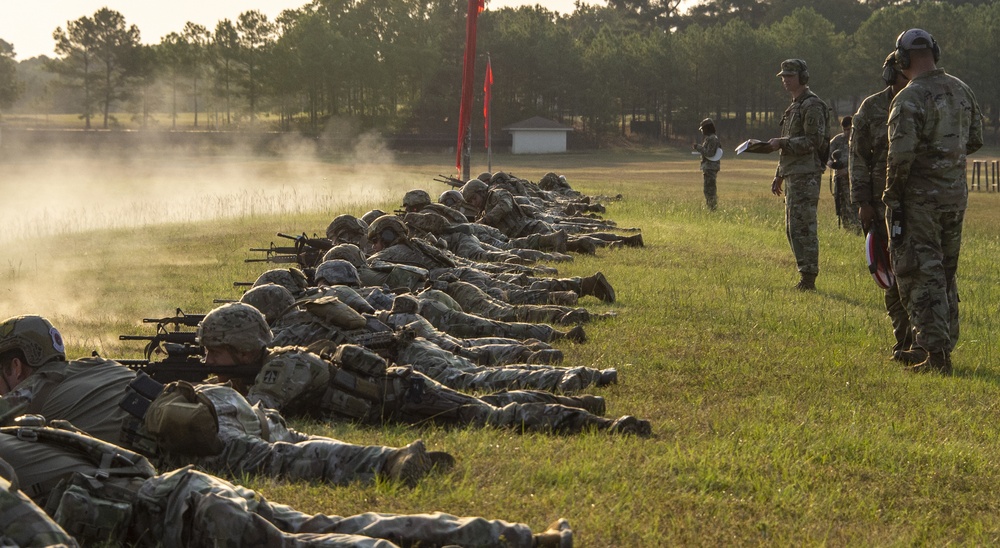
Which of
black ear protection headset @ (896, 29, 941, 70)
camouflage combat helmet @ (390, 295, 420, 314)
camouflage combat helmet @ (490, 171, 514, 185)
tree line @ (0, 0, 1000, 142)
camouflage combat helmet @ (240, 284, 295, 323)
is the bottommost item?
A: camouflage combat helmet @ (390, 295, 420, 314)

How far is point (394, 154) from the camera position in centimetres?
7788

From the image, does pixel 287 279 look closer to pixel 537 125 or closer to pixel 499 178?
pixel 499 178

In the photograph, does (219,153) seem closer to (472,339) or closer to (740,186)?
(740,186)

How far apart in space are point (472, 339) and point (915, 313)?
3804mm

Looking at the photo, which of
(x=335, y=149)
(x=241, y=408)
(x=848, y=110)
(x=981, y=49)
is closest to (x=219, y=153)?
(x=335, y=149)

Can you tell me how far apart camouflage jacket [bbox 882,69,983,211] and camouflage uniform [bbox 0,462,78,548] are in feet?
24.1

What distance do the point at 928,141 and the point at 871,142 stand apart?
1.18 meters

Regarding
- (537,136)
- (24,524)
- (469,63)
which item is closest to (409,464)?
(24,524)

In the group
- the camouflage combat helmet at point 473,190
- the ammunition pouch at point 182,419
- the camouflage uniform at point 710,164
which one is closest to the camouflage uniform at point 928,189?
the ammunition pouch at point 182,419

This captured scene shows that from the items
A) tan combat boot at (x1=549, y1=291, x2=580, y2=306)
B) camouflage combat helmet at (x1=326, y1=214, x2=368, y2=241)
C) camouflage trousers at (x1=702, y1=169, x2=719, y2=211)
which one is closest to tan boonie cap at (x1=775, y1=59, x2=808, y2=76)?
tan combat boot at (x1=549, y1=291, x2=580, y2=306)

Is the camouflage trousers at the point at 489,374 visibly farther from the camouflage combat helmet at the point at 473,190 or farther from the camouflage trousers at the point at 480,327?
the camouflage combat helmet at the point at 473,190

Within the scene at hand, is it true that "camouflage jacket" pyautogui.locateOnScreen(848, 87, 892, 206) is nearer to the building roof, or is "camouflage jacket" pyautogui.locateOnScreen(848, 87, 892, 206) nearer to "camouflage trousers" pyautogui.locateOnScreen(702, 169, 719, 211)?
"camouflage trousers" pyautogui.locateOnScreen(702, 169, 719, 211)

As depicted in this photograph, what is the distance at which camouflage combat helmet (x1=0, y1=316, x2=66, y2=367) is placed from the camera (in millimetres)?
6480

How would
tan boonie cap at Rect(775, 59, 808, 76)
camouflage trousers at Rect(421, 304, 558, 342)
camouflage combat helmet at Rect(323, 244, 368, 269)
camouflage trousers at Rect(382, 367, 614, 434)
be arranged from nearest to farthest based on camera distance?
camouflage trousers at Rect(382, 367, 614, 434), camouflage trousers at Rect(421, 304, 558, 342), camouflage combat helmet at Rect(323, 244, 368, 269), tan boonie cap at Rect(775, 59, 808, 76)
